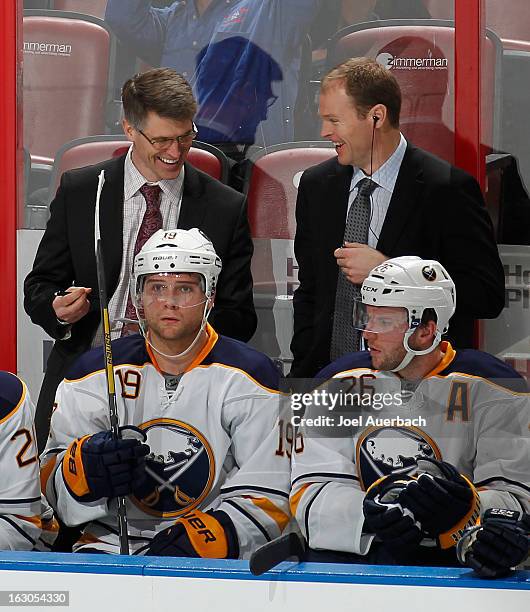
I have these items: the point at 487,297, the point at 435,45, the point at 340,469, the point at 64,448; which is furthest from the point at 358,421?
the point at 435,45

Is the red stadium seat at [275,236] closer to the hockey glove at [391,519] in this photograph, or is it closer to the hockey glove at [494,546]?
the hockey glove at [391,519]

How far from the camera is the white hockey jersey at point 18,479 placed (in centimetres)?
217

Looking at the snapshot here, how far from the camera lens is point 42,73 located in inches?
97.3

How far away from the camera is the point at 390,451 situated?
2.11m

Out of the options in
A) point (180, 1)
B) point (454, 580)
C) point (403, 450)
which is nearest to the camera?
point (454, 580)

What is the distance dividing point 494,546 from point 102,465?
2.52 ft

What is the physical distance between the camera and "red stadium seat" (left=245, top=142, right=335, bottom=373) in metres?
2.34

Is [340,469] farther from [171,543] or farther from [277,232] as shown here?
[277,232]

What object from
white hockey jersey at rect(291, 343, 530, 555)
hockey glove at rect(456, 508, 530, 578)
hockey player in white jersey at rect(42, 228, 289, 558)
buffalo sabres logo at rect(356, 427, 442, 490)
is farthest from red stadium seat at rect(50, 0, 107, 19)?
hockey glove at rect(456, 508, 530, 578)

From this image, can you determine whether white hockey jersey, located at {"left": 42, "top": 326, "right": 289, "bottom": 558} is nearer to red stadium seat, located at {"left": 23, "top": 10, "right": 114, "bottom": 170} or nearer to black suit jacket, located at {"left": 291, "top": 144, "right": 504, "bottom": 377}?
black suit jacket, located at {"left": 291, "top": 144, "right": 504, "bottom": 377}

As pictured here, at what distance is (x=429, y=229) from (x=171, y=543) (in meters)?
0.78

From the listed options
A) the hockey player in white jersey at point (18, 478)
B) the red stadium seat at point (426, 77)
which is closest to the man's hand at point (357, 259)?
the red stadium seat at point (426, 77)

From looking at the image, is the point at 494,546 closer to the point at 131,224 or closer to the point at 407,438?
the point at 407,438

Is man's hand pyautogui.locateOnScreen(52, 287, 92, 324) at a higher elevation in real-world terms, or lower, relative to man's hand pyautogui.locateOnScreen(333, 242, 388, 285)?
lower
